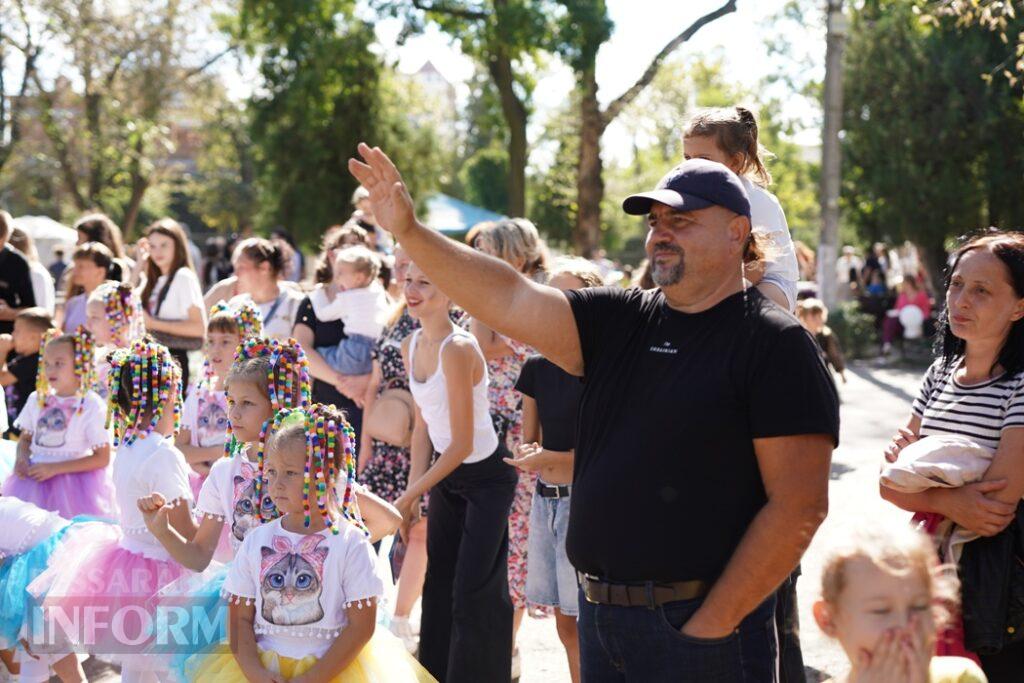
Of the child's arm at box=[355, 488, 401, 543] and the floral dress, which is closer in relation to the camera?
the child's arm at box=[355, 488, 401, 543]

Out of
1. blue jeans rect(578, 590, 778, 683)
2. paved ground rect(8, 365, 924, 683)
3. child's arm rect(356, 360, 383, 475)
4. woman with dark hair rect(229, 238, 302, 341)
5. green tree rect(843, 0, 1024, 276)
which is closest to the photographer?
blue jeans rect(578, 590, 778, 683)

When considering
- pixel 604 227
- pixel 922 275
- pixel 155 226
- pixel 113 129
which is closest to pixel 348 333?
pixel 155 226

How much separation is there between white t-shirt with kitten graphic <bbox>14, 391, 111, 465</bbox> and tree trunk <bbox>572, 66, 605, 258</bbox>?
13173 millimetres

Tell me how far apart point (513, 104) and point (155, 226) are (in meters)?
11.4

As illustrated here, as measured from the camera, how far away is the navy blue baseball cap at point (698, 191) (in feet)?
9.59

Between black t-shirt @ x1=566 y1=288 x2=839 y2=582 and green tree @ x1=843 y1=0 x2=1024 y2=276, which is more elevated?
green tree @ x1=843 y1=0 x2=1024 y2=276

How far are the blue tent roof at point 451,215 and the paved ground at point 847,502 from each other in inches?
429

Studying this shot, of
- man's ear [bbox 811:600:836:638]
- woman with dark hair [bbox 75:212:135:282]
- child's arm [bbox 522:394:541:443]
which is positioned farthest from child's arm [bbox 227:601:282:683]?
woman with dark hair [bbox 75:212:135:282]

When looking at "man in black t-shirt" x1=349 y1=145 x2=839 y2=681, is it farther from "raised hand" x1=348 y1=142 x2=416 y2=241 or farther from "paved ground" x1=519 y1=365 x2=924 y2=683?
"paved ground" x1=519 y1=365 x2=924 y2=683

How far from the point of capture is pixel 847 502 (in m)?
8.90

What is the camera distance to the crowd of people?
2820 millimetres

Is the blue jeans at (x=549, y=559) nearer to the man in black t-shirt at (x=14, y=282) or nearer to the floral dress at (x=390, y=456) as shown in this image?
the floral dress at (x=390, y=456)

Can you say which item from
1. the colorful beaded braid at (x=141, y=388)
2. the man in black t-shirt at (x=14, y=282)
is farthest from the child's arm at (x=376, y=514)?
the man in black t-shirt at (x=14, y=282)

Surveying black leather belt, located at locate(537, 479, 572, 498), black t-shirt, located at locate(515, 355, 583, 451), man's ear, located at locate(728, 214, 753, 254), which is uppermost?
man's ear, located at locate(728, 214, 753, 254)
